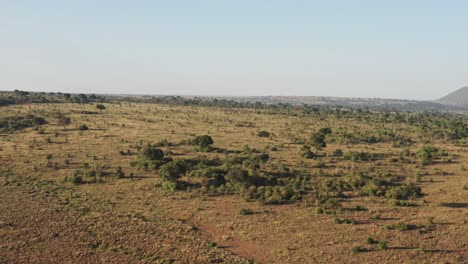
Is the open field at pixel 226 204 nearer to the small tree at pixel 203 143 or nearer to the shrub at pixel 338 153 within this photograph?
the shrub at pixel 338 153

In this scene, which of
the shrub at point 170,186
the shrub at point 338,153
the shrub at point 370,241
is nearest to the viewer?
the shrub at point 370,241

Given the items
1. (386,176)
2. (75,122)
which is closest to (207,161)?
(386,176)

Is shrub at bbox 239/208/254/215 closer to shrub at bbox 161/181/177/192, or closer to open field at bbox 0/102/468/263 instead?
open field at bbox 0/102/468/263

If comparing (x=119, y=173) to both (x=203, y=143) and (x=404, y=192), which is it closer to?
(x=203, y=143)

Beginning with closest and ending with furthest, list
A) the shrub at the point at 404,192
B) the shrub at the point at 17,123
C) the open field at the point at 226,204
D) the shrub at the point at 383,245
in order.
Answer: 1. the open field at the point at 226,204
2. the shrub at the point at 383,245
3. the shrub at the point at 404,192
4. the shrub at the point at 17,123

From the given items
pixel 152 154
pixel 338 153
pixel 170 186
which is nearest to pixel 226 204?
pixel 170 186

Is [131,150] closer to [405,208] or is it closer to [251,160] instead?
[251,160]

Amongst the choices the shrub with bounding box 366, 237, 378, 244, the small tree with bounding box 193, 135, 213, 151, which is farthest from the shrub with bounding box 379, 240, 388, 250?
the small tree with bounding box 193, 135, 213, 151

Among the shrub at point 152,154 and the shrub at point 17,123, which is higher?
the shrub at point 17,123

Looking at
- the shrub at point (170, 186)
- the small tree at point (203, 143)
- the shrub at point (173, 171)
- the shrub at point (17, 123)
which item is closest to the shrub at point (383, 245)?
the shrub at point (170, 186)
